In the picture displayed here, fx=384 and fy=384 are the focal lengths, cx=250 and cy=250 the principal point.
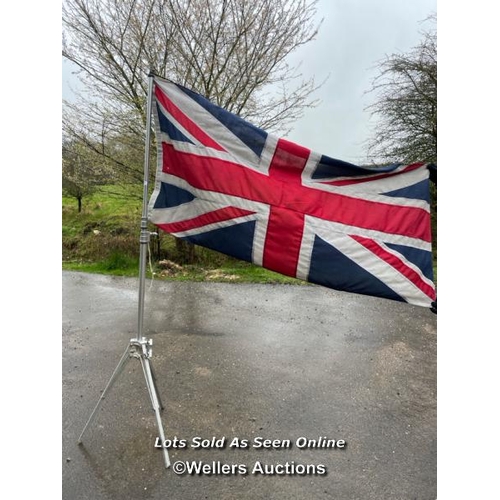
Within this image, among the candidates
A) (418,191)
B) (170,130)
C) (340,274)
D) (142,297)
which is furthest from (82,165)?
(418,191)

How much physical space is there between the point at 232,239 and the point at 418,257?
119cm

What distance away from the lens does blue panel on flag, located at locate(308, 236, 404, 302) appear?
2.45 m

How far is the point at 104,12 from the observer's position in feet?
20.4

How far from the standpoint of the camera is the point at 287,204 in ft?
8.22

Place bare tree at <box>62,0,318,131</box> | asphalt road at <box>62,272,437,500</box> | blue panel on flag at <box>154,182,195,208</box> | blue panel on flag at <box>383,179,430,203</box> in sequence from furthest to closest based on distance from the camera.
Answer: bare tree at <box>62,0,318,131</box> < blue panel on flag at <box>154,182,195,208</box> < blue panel on flag at <box>383,179,430,203</box> < asphalt road at <box>62,272,437,500</box>

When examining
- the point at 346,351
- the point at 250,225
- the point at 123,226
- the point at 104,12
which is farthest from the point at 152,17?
the point at 346,351

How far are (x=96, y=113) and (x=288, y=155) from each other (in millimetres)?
5449

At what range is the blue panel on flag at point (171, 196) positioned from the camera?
2.53m

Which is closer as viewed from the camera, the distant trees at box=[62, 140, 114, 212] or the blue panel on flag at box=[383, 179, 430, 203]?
the blue panel on flag at box=[383, 179, 430, 203]

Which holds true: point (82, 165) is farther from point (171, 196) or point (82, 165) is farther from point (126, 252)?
point (171, 196)

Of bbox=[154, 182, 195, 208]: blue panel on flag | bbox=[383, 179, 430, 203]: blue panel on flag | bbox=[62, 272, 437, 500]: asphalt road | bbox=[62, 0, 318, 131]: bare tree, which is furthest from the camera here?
bbox=[62, 0, 318, 131]: bare tree

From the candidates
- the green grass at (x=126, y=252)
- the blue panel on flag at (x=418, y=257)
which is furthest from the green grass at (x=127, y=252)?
the blue panel on flag at (x=418, y=257)

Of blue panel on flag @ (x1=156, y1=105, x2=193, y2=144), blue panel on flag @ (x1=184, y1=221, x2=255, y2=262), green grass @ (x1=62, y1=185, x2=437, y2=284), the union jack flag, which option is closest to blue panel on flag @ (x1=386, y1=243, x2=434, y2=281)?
the union jack flag

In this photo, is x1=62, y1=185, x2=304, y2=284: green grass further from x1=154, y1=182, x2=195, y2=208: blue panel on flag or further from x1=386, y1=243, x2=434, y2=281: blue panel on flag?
x1=386, y1=243, x2=434, y2=281: blue panel on flag
